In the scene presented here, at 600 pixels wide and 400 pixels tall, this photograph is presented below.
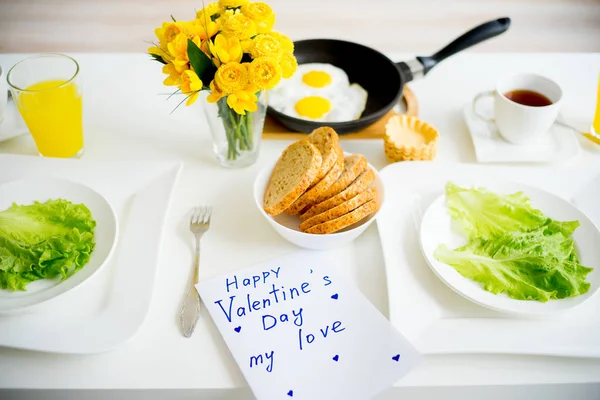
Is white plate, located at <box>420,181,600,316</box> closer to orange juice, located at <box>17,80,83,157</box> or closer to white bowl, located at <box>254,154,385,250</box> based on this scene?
white bowl, located at <box>254,154,385,250</box>

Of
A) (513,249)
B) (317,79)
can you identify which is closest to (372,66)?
(317,79)

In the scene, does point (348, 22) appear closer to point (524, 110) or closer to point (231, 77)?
point (524, 110)

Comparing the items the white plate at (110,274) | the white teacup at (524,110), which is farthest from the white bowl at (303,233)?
the white teacup at (524,110)

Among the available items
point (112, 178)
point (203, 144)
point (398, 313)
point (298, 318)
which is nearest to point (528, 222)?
point (398, 313)

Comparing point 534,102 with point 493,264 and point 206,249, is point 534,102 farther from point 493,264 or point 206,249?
point 206,249

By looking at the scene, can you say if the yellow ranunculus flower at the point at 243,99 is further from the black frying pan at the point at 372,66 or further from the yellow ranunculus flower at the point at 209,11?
the black frying pan at the point at 372,66

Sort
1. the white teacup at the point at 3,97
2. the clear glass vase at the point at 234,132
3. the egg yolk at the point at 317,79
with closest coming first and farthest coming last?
the clear glass vase at the point at 234,132, the white teacup at the point at 3,97, the egg yolk at the point at 317,79

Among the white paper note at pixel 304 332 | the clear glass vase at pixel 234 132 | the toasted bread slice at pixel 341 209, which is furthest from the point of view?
the clear glass vase at pixel 234 132
